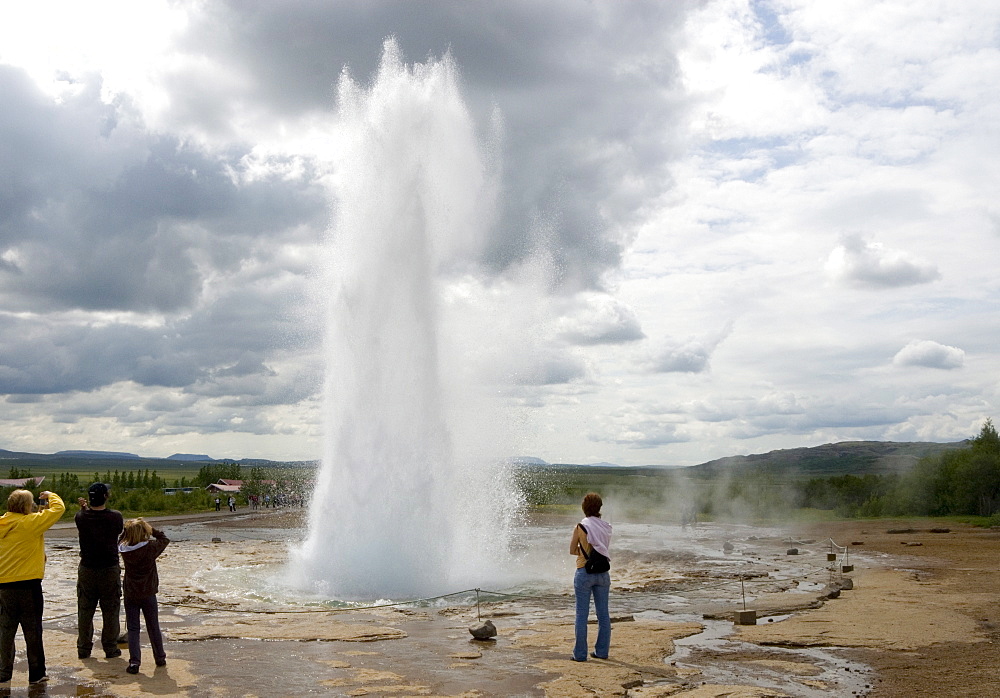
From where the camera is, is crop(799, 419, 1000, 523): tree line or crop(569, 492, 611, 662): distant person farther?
crop(799, 419, 1000, 523): tree line

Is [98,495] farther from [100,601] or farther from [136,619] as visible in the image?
[136,619]

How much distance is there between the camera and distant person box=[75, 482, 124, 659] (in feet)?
26.5

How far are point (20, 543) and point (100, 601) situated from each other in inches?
→ 52.1

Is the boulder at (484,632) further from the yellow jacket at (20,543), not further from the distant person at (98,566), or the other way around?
the yellow jacket at (20,543)

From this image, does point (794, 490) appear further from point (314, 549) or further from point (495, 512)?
point (314, 549)

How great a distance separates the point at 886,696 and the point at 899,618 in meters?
5.23

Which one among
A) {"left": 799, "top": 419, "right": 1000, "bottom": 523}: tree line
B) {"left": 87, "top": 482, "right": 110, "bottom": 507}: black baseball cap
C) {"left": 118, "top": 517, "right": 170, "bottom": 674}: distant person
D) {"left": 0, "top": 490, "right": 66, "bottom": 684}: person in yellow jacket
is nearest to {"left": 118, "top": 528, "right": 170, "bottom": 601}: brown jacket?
{"left": 118, "top": 517, "right": 170, "bottom": 674}: distant person

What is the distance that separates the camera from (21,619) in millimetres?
7289

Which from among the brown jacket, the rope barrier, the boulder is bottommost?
the rope barrier

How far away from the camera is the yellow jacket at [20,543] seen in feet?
23.6

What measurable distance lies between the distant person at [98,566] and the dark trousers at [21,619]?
2.31ft

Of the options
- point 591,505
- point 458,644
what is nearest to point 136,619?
point 458,644

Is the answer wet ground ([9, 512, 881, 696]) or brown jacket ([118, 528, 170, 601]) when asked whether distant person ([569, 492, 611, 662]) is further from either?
brown jacket ([118, 528, 170, 601])

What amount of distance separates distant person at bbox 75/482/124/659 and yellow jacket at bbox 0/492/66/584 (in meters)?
0.65
